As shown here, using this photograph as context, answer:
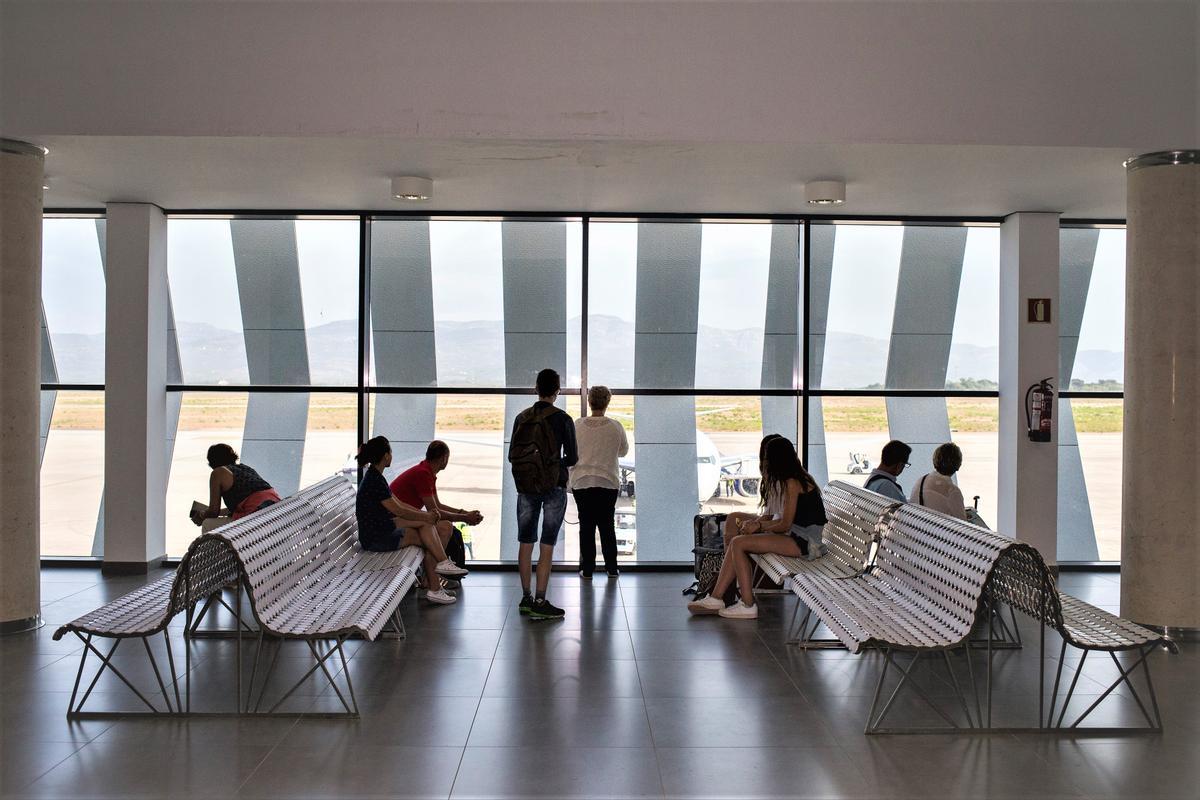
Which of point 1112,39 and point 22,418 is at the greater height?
point 1112,39

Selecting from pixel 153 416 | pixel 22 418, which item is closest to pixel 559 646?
pixel 22 418

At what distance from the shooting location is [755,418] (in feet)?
31.0

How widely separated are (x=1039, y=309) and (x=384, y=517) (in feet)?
18.7

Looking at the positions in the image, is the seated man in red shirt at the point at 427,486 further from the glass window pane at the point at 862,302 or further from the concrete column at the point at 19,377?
the glass window pane at the point at 862,302

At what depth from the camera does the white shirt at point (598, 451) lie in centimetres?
853

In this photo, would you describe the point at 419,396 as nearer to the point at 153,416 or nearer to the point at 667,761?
the point at 153,416

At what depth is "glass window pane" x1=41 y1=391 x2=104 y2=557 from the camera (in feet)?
31.5

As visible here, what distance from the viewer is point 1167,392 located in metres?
6.67

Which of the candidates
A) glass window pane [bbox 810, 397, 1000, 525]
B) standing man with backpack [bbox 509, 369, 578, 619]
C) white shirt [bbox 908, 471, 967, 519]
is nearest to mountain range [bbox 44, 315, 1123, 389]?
glass window pane [bbox 810, 397, 1000, 525]

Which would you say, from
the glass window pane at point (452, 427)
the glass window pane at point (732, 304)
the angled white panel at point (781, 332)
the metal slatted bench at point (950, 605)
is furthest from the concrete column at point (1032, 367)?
the glass window pane at point (452, 427)

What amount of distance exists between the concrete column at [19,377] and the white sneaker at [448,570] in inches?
105

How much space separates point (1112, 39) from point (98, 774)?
6.86m

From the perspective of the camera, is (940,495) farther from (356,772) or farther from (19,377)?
(19,377)

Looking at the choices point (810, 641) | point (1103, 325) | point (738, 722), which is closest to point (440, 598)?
point (810, 641)
